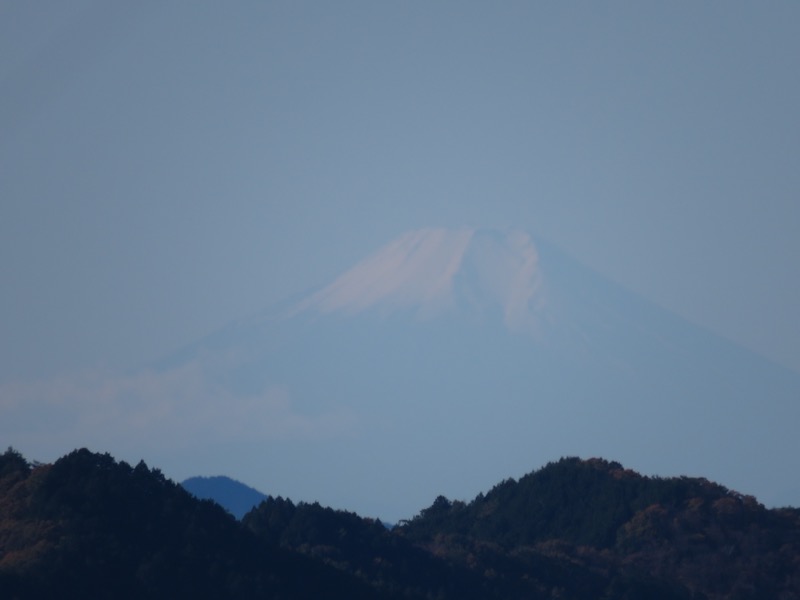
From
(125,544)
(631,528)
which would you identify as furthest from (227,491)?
(125,544)

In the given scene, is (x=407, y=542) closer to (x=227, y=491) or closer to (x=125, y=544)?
(x=125, y=544)

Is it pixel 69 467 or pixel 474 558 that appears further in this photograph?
pixel 474 558

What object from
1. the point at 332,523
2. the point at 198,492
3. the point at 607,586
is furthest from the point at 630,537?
the point at 198,492

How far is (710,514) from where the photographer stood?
120ft

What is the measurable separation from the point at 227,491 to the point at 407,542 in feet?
89.0

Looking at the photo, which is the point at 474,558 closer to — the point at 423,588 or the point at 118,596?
the point at 423,588

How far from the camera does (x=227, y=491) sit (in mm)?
57438

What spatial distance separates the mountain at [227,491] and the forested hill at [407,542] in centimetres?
1757

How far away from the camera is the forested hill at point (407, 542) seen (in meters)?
23.4

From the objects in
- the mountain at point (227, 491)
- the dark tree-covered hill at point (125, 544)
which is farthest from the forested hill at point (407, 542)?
the mountain at point (227, 491)

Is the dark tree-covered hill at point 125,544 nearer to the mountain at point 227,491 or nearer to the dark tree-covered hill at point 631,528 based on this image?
the dark tree-covered hill at point 631,528

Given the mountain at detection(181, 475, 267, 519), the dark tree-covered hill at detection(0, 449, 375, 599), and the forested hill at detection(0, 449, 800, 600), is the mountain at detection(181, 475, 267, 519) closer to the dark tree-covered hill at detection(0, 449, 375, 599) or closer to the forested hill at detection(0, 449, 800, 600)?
the forested hill at detection(0, 449, 800, 600)

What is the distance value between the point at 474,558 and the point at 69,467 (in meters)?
10.7

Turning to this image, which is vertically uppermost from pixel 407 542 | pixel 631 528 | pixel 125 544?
pixel 631 528
